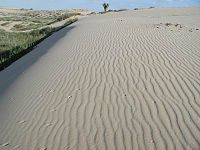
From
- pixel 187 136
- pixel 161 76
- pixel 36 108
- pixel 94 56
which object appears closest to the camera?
pixel 187 136

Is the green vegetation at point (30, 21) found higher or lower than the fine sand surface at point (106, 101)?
lower

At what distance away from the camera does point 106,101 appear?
6.52 m

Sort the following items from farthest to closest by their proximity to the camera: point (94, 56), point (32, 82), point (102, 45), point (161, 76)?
1. point (102, 45)
2. point (94, 56)
3. point (32, 82)
4. point (161, 76)

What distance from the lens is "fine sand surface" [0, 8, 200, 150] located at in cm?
513

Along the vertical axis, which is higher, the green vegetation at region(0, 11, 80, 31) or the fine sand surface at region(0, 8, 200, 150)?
the fine sand surface at region(0, 8, 200, 150)

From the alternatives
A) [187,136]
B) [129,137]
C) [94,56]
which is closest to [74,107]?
[129,137]

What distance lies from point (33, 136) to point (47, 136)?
0.25 m

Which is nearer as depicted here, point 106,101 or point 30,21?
point 106,101

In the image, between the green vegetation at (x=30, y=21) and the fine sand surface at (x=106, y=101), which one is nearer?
the fine sand surface at (x=106, y=101)

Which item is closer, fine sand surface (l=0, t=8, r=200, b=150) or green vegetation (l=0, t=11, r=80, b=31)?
fine sand surface (l=0, t=8, r=200, b=150)

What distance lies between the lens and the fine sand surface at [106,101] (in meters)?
5.13

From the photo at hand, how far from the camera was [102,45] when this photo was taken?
485 inches

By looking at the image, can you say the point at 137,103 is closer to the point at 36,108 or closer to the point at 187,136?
the point at 187,136

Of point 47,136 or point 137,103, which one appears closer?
point 47,136
